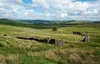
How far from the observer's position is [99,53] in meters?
17.5

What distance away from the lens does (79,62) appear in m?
14.1

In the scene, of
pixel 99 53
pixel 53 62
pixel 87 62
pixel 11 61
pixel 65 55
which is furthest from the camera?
pixel 99 53

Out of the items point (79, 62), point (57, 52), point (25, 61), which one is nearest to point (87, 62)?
point (79, 62)

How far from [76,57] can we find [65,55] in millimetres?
954

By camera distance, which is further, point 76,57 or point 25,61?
point 76,57

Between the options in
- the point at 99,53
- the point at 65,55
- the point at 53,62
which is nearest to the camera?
the point at 53,62

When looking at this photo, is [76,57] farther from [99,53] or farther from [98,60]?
[99,53]

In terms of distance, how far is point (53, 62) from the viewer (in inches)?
524

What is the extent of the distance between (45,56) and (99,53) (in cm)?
528

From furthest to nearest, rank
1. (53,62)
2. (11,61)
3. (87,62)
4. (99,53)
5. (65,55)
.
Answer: (99,53) → (65,55) → (87,62) → (53,62) → (11,61)

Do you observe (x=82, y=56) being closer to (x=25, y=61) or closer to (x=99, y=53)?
(x=99, y=53)

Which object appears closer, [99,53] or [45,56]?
[45,56]

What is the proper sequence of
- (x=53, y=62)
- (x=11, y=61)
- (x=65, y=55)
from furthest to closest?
(x=65, y=55)
(x=53, y=62)
(x=11, y=61)

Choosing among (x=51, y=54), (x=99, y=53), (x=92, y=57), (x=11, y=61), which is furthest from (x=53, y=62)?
(x=99, y=53)
